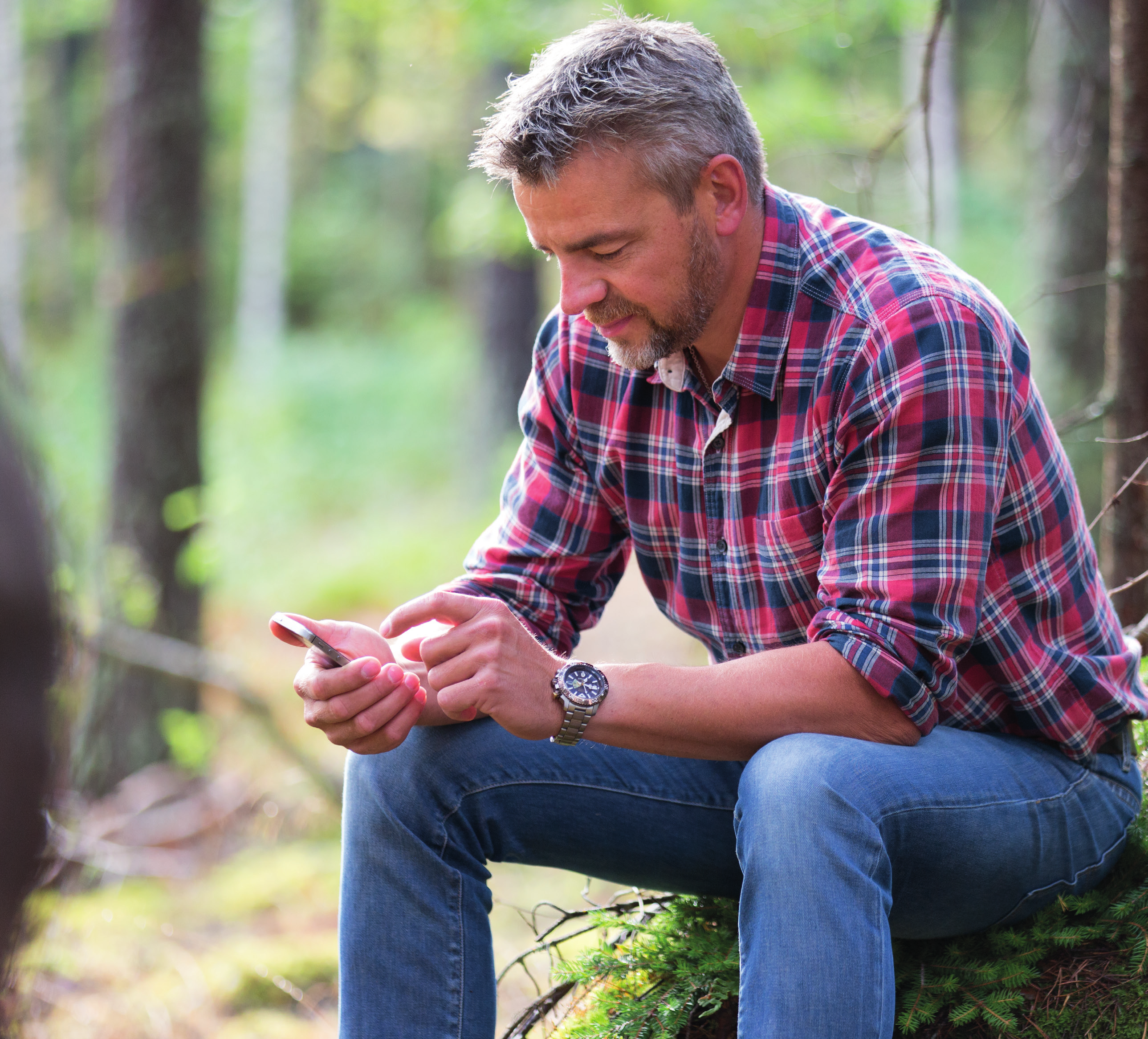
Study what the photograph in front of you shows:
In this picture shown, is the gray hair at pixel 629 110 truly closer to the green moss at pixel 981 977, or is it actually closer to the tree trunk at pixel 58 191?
the green moss at pixel 981 977

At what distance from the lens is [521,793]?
5.54ft

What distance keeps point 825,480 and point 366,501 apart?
11054 millimetres

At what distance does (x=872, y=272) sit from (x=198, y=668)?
3.92 metres

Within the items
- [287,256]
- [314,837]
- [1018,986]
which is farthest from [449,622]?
[287,256]

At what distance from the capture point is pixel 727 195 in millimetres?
1759

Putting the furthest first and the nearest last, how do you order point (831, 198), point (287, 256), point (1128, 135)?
1. point (287, 256)
2. point (831, 198)
3. point (1128, 135)

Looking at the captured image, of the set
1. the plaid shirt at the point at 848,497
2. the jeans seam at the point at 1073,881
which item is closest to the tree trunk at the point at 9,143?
the plaid shirt at the point at 848,497

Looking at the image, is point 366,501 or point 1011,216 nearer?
point 366,501

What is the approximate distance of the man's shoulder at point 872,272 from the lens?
1591 mm

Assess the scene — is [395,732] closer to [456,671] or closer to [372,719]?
[372,719]

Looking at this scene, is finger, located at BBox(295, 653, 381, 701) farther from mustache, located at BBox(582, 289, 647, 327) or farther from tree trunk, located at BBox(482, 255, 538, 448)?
tree trunk, located at BBox(482, 255, 538, 448)

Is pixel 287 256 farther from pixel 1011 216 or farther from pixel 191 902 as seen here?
pixel 191 902

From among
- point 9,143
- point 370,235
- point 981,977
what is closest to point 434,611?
point 981,977

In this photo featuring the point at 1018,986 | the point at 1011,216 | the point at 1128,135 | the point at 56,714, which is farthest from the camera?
the point at 1011,216
